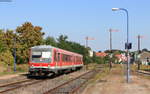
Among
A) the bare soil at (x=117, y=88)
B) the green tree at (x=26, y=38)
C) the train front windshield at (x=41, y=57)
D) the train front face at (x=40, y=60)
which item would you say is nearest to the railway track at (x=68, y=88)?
the bare soil at (x=117, y=88)

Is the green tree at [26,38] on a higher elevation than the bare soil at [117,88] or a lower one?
higher

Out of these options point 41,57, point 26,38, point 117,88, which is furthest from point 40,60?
point 26,38

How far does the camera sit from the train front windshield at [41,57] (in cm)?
3198

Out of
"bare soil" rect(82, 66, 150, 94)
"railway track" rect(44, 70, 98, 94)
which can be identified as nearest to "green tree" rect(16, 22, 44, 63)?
"railway track" rect(44, 70, 98, 94)

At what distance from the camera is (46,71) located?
3212 cm

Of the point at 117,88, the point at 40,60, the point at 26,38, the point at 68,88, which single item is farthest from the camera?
the point at 26,38

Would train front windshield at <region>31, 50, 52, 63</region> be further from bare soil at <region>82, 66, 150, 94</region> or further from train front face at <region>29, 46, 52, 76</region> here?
bare soil at <region>82, 66, 150, 94</region>

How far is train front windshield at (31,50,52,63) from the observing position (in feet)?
105

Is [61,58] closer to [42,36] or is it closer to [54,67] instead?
[54,67]

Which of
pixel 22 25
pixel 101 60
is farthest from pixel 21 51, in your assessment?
pixel 101 60

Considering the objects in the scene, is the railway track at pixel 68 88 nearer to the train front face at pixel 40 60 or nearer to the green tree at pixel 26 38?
the train front face at pixel 40 60

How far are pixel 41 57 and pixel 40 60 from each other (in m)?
0.31

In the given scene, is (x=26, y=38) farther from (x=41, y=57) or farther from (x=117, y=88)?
(x=117, y=88)

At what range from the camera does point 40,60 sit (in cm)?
3200
